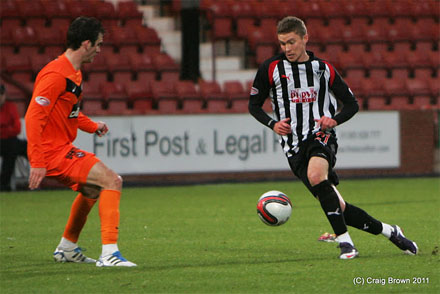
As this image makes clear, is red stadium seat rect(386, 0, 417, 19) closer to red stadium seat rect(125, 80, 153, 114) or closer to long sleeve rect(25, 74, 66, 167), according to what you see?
red stadium seat rect(125, 80, 153, 114)

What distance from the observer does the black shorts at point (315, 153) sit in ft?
20.9

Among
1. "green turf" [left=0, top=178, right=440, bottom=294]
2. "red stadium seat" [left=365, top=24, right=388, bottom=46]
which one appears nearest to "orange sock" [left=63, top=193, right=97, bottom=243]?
"green turf" [left=0, top=178, right=440, bottom=294]

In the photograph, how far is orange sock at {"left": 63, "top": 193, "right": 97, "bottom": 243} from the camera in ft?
20.8

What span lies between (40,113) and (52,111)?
0.51 feet

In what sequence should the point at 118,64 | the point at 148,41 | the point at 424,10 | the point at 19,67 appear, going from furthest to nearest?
the point at 424,10, the point at 148,41, the point at 118,64, the point at 19,67

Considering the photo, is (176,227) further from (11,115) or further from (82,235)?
(11,115)

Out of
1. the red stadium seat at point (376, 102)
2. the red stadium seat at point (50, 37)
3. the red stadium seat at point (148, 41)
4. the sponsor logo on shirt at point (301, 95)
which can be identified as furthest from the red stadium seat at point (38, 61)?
the sponsor logo on shirt at point (301, 95)

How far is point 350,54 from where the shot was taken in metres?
19.0

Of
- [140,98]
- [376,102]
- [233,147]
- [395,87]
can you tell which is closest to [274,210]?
[233,147]

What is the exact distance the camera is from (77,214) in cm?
638

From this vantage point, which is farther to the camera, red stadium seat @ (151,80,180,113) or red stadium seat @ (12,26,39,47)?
red stadium seat @ (12,26,39,47)

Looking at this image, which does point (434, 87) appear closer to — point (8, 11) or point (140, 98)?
point (140, 98)

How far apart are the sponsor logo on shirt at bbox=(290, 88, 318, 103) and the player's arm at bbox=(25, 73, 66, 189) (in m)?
1.75

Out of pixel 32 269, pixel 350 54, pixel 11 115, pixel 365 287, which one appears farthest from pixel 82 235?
pixel 350 54
